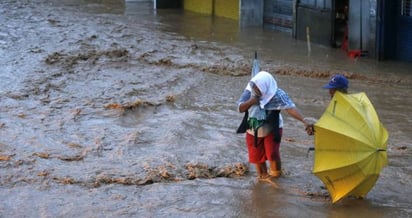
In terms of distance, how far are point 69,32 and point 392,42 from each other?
918 cm

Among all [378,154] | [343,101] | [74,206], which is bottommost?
[74,206]

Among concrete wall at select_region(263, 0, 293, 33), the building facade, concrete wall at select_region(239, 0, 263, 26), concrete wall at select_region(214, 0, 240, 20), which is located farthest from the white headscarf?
concrete wall at select_region(214, 0, 240, 20)

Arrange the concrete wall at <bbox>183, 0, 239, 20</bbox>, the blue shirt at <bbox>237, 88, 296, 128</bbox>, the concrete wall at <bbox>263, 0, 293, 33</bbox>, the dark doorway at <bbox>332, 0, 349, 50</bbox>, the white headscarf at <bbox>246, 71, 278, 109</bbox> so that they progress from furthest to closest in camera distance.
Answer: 1. the concrete wall at <bbox>183, 0, 239, 20</bbox>
2. the concrete wall at <bbox>263, 0, 293, 33</bbox>
3. the dark doorway at <bbox>332, 0, 349, 50</bbox>
4. the blue shirt at <bbox>237, 88, 296, 128</bbox>
5. the white headscarf at <bbox>246, 71, 278, 109</bbox>

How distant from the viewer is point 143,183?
24.1ft

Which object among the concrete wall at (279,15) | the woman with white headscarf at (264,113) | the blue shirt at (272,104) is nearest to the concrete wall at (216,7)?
the concrete wall at (279,15)

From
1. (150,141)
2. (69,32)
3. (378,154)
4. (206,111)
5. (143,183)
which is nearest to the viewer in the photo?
(378,154)

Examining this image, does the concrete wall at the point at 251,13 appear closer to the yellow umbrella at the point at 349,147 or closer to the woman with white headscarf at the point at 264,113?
the woman with white headscarf at the point at 264,113

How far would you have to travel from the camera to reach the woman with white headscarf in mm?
6578

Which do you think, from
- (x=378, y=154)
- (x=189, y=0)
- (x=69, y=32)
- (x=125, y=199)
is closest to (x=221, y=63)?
(x=69, y=32)

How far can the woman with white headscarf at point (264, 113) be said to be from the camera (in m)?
6.58

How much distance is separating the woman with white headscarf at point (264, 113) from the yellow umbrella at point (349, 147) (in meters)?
0.33

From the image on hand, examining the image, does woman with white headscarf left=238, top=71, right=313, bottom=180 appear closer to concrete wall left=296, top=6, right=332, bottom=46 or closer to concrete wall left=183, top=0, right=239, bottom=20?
concrete wall left=296, top=6, right=332, bottom=46

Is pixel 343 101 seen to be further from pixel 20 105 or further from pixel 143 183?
pixel 20 105

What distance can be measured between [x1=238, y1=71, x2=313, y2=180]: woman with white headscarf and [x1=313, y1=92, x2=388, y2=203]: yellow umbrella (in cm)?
33
